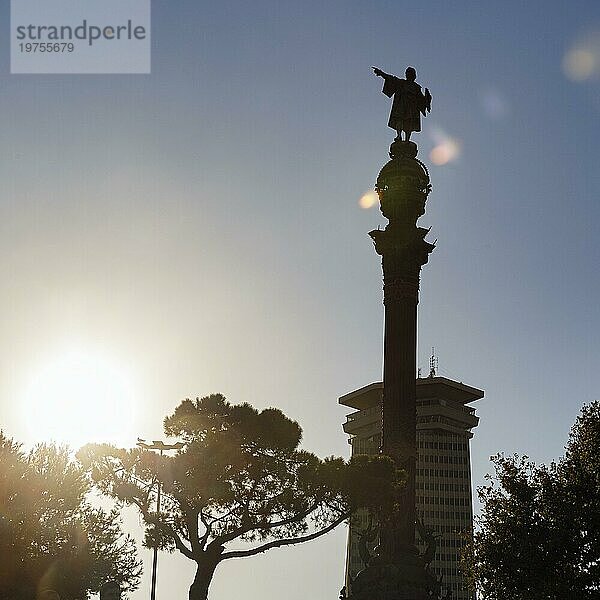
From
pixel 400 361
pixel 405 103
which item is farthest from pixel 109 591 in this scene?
pixel 405 103

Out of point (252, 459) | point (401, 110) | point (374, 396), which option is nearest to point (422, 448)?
point (374, 396)

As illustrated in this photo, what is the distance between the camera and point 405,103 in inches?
2327

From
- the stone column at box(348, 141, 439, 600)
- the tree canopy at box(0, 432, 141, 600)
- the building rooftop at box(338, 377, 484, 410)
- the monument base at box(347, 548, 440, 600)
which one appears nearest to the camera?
the tree canopy at box(0, 432, 141, 600)

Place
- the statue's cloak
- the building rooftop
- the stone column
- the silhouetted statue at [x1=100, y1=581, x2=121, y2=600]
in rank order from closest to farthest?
the stone column < the silhouetted statue at [x1=100, y1=581, x2=121, y2=600] < the statue's cloak < the building rooftop

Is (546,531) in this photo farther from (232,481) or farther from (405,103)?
(405,103)

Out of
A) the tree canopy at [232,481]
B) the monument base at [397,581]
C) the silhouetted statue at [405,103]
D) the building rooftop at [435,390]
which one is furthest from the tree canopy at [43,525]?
the building rooftop at [435,390]

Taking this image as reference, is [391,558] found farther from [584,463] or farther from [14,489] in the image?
[14,489]

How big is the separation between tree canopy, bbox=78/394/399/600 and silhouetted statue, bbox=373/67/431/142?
24020 millimetres

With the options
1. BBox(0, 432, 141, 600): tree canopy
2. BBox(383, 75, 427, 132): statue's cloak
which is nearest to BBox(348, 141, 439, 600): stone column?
BBox(383, 75, 427, 132): statue's cloak

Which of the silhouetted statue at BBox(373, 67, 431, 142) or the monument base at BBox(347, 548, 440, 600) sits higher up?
the silhouetted statue at BBox(373, 67, 431, 142)

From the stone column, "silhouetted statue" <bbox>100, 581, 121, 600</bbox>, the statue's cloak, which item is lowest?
"silhouetted statue" <bbox>100, 581, 121, 600</bbox>

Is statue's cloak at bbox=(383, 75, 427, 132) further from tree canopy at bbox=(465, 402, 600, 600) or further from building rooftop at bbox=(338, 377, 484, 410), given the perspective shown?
building rooftop at bbox=(338, 377, 484, 410)

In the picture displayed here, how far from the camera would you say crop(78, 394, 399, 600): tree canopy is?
41.7m

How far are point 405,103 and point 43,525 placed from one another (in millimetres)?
34929
